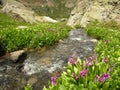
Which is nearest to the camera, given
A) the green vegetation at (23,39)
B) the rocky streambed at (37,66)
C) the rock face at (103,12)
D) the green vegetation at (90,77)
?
the green vegetation at (90,77)

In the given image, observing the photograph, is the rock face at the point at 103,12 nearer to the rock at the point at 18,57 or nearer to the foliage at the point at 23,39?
the foliage at the point at 23,39

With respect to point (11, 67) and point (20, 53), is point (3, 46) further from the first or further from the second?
point (11, 67)

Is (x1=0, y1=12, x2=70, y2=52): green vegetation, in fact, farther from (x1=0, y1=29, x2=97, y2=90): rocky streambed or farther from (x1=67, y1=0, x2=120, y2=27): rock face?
(x1=67, y1=0, x2=120, y2=27): rock face

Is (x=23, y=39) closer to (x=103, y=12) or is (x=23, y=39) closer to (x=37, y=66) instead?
(x=37, y=66)

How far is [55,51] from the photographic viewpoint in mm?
17172

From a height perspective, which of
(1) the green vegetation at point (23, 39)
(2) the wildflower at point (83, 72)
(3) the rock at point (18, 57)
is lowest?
(3) the rock at point (18, 57)

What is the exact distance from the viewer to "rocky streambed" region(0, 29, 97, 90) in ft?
36.6

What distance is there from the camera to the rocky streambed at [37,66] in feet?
36.6

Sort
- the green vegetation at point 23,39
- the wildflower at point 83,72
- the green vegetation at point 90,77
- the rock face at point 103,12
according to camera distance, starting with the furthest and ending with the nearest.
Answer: the rock face at point 103,12 → the green vegetation at point 23,39 → the wildflower at point 83,72 → the green vegetation at point 90,77

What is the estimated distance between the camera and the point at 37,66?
13.6 meters

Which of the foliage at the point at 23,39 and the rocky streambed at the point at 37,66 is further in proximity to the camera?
the foliage at the point at 23,39

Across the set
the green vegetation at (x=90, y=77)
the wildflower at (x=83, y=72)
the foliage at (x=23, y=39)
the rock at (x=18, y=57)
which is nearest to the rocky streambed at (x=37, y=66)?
the rock at (x=18, y=57)

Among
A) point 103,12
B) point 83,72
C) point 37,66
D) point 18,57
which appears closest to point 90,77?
point 83,72

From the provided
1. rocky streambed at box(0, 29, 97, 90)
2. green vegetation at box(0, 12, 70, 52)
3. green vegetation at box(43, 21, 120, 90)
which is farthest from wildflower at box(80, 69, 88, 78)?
green vegetation at box(0, 12, 70, 52)
